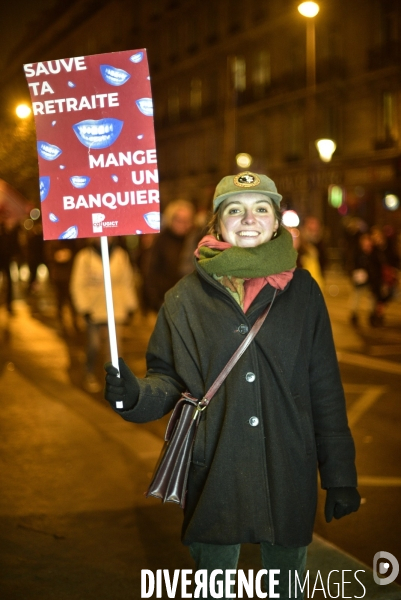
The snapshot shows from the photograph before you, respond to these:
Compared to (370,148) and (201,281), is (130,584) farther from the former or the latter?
(370,148)

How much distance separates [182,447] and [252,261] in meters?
0.73

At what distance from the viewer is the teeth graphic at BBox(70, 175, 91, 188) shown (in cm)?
338

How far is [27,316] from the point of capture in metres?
17.3

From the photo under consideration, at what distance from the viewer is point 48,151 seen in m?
3.43

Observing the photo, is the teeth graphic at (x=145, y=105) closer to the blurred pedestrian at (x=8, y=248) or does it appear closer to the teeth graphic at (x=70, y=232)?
the teeth graphic at (x=70, y=232)

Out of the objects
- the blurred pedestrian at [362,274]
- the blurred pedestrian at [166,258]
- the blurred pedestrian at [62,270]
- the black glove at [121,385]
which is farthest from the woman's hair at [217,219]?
the blurred pedestrian at [362,274]

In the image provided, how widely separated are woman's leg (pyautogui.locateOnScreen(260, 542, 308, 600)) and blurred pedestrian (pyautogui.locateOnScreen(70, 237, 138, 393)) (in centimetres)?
631

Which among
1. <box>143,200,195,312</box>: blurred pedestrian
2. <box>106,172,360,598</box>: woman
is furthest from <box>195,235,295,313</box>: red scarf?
<box>143,200,195,312</box>: blurred pedestrian

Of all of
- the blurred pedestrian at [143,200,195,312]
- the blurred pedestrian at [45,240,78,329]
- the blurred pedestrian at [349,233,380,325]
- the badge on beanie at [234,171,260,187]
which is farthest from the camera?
the blurred pedestrian at [349,233,380,325]

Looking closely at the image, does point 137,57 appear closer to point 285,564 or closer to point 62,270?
point 285,564

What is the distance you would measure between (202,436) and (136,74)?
1.40m

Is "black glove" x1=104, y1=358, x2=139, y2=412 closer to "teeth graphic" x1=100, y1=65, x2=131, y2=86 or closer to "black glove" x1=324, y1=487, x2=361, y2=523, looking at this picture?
"black glove" x1=324, y1=487, x2=361, y2=523

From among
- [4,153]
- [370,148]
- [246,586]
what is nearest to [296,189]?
[370,148]

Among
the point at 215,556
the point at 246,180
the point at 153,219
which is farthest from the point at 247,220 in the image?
the point at 215,556
